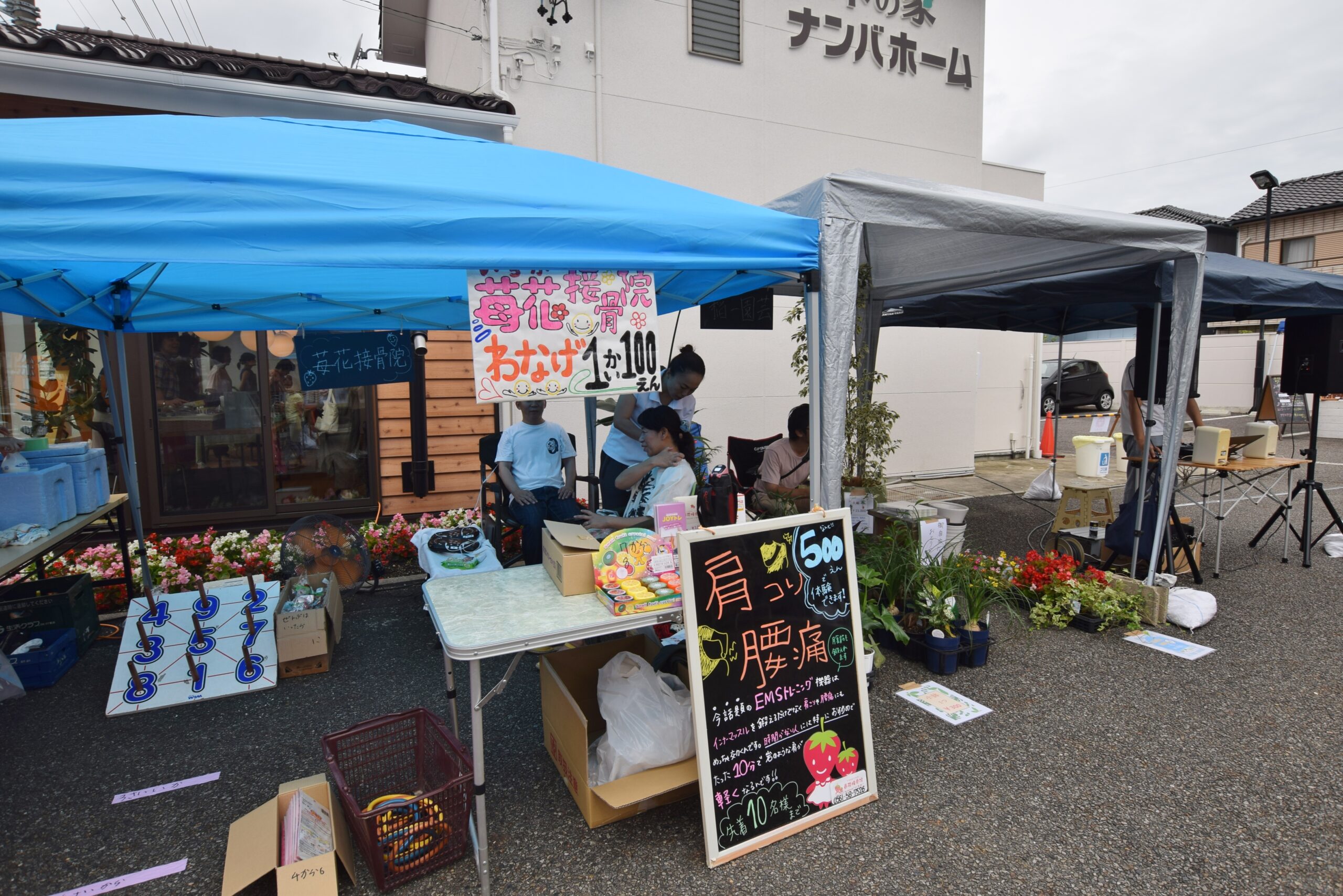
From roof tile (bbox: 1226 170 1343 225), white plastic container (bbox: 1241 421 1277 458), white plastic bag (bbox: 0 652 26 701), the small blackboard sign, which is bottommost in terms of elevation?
white plastic bag (bbox: 0 652 26 701)

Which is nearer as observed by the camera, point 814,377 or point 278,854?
point 278,854

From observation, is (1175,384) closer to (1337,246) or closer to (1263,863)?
(1263,863)

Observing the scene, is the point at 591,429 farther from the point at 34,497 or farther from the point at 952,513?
the point at 34,497

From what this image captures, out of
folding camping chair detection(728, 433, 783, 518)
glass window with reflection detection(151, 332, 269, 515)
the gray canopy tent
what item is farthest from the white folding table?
glass window with reflection detection(151, 332, 269, 515)

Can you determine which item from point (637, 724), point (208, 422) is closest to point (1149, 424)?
point (637, 724)

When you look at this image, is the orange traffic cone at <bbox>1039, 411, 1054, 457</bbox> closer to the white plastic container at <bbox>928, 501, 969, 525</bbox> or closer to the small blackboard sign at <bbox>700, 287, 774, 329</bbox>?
the white plastic container at <bbox>928, 501, 969, 525</bbox>

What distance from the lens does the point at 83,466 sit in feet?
12.7

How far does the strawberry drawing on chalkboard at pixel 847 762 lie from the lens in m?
2.49

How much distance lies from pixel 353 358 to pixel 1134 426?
586 centimetres

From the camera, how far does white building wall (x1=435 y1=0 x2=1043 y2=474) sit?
6.44m

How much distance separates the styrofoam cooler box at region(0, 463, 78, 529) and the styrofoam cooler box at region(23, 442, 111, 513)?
0.08m

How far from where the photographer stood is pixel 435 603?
2.42m

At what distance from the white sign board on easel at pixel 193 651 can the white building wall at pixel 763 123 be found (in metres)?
3.27

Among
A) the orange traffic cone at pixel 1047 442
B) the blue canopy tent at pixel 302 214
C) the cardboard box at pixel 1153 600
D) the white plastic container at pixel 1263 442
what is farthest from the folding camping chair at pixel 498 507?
the orange traffic cone at pixel 1047 442
